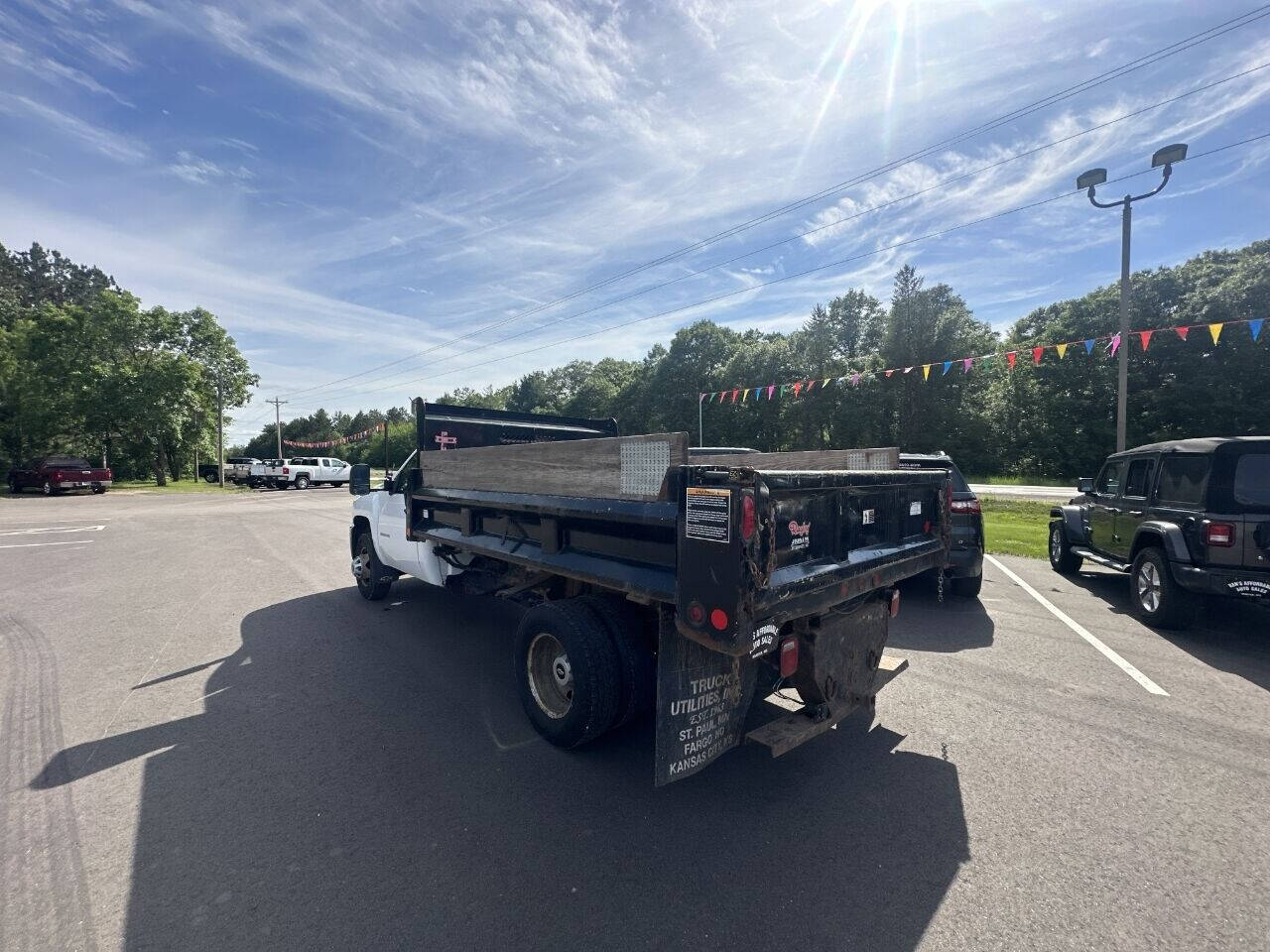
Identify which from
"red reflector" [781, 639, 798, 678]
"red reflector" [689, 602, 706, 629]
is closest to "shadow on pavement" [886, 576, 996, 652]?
"red reflector" [781, 639, 798, 678]

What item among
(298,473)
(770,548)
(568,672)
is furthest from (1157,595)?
(298,473)

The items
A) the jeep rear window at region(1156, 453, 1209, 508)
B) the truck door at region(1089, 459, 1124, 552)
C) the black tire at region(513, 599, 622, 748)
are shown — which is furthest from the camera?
the truck door at region(1089, 459, 1124, 552)

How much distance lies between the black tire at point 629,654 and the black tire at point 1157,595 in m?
5.55

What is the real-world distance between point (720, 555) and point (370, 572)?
570cm

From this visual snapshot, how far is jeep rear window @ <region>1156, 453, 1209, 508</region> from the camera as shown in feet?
18.1

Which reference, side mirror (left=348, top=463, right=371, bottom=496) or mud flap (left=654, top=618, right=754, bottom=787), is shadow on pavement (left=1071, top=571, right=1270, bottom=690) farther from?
side mirror (left=348, top=463, right=371, bottom=496)

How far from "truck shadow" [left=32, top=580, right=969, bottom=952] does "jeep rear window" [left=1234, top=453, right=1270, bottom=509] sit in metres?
4.43

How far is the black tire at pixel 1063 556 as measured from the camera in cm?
846

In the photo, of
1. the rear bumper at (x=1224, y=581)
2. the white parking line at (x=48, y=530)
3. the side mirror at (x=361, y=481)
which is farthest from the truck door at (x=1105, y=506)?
the white parking line at (x=48, y=530)

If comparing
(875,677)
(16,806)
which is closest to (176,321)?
(16,806)

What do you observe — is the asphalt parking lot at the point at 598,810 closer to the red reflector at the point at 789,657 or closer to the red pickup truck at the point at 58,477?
the red reflector at the point at 789,657

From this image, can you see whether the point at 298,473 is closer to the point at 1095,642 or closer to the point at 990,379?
the point at 1095,642

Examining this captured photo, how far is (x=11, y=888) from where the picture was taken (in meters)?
2.33

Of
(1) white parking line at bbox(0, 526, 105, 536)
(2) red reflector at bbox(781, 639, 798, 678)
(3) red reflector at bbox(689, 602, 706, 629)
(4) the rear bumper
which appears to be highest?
(3) red reflector at bbox(689, 602, 706, 629)
